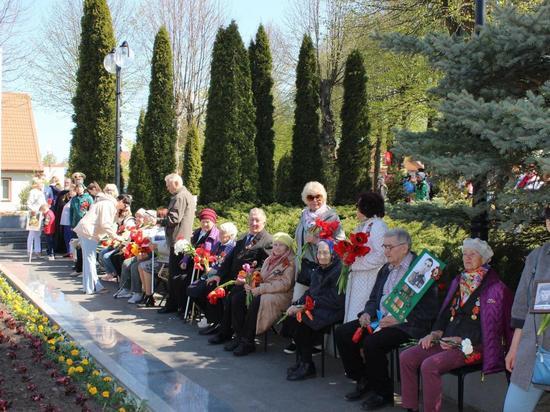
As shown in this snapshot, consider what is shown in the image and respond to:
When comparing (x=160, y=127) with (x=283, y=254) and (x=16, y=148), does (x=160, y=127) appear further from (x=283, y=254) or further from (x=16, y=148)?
(x=16, y=148)

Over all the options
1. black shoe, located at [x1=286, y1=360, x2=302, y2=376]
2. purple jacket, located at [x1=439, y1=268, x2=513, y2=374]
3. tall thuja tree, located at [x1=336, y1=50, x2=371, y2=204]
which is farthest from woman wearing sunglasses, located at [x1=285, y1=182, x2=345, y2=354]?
tall thuja tree, located at [x1=336, y1=50, x2=371, y2=204]

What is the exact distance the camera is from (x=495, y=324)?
4.80 meters

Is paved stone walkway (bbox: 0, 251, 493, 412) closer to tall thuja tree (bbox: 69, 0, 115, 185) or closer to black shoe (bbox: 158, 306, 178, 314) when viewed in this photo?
black shoe (bbox: 158, 306, 178, 314)

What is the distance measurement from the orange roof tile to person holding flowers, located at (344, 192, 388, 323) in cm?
3895

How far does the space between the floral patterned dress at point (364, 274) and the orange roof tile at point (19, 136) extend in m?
39.1

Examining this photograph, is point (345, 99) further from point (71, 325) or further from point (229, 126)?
point (71, 325)

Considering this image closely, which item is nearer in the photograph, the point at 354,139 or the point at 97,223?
the point at 97,223

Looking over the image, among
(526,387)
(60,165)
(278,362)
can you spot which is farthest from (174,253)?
(60,165)

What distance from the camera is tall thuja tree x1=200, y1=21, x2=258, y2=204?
15820mm

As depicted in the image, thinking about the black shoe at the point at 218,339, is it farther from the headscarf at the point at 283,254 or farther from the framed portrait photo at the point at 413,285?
the framed portrait photo at the point at 413,285

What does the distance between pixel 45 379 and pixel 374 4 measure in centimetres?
1766

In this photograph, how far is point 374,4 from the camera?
806 inches

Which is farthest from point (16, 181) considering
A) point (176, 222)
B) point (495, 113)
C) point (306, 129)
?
point (495, 113)

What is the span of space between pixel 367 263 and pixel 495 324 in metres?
1.69
